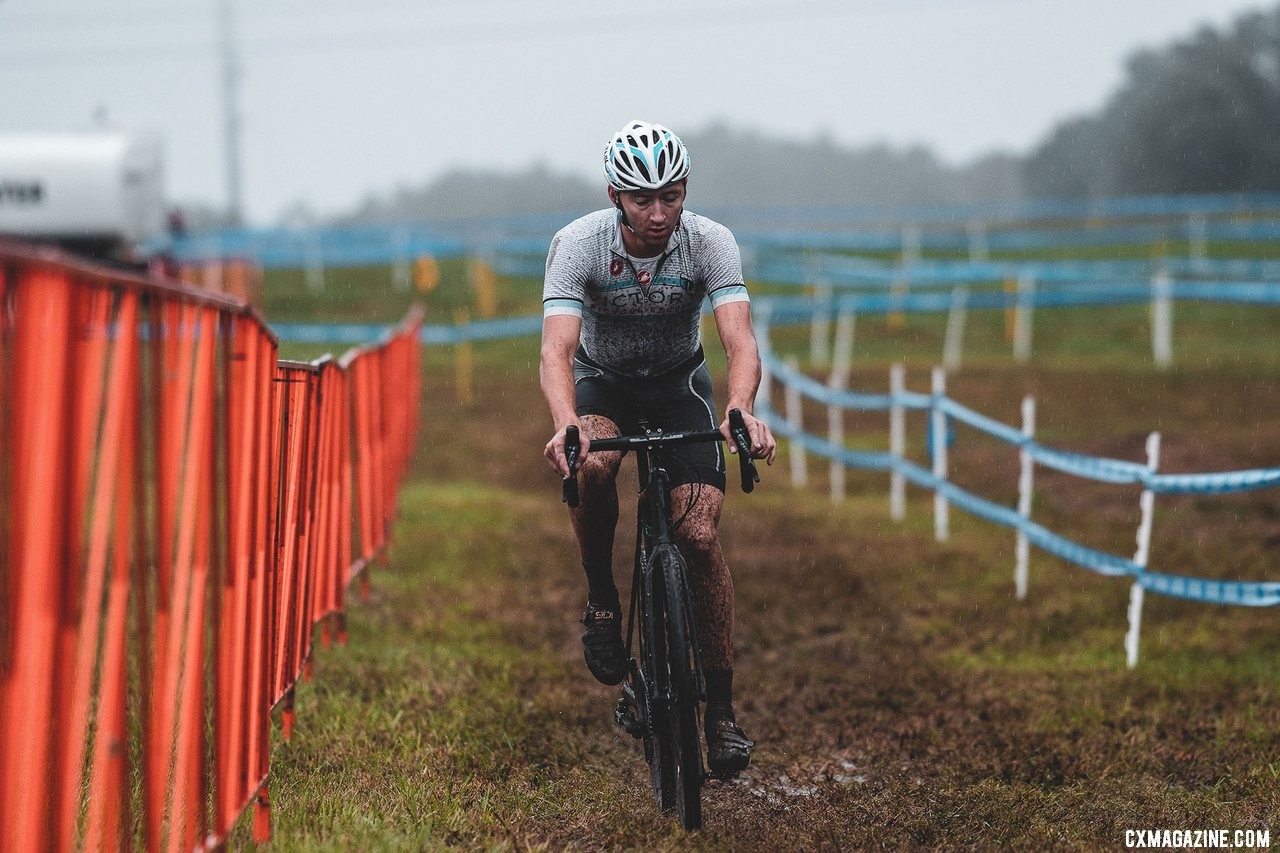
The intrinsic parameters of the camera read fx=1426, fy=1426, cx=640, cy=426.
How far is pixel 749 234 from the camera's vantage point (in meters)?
33.4

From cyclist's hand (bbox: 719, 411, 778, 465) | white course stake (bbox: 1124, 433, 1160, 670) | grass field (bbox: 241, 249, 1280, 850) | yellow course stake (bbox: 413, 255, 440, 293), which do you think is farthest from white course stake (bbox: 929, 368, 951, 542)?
yellow course stake (bbox: 413, 255, 440, 293)

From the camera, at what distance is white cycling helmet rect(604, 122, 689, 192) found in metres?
4.95

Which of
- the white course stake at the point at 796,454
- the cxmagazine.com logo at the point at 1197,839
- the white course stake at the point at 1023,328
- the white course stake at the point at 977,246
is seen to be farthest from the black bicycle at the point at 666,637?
the white course stake at the point at 977,246

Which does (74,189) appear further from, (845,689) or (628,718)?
(628,718)

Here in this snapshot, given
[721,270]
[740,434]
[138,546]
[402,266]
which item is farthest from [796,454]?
[402,266]

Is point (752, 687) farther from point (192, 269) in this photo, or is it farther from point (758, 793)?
point (192, 269)

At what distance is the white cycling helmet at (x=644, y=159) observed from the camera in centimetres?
495

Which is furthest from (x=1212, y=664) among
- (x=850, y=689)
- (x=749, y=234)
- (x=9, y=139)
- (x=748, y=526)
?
(x=749, y=234)

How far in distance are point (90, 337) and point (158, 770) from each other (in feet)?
3.70

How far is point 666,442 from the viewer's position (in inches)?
189

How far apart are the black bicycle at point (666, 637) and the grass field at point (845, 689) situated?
0.18 m

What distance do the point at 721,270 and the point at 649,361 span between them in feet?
1.56

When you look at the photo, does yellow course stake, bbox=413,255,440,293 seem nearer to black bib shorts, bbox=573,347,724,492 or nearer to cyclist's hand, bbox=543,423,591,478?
black bib shorts, bbox=573,347,724,492

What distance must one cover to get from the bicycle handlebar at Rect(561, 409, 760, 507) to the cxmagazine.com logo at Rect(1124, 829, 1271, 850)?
1.65m
